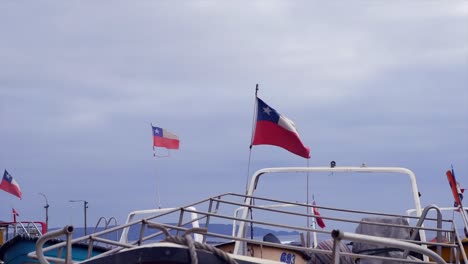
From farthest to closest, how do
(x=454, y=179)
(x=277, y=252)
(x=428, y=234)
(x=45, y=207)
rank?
(x=45, y=207)
(x=454, y=179)
(x=277, y=252)
(x=428, y=234)

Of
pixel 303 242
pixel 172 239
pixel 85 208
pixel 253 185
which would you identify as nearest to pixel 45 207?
pixel 85 208

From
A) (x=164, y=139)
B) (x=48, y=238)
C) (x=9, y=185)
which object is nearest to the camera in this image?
(x=48, y=238)

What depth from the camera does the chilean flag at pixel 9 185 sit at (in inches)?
811

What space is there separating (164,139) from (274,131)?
4638 mm

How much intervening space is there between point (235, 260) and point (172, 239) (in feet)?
1.39

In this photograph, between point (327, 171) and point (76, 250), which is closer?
point (327, 171)

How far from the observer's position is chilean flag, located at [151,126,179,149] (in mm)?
13852

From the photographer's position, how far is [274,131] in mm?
9734

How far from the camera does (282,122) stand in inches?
383

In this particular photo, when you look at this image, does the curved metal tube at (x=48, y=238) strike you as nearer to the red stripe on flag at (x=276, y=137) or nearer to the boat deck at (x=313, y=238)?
the boat deck at (x=313, y=238)

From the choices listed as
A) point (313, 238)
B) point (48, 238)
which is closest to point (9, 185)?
point (313, 238)

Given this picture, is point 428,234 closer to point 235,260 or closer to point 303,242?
point 303,242

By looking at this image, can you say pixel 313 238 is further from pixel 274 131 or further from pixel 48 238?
pixel 48 238

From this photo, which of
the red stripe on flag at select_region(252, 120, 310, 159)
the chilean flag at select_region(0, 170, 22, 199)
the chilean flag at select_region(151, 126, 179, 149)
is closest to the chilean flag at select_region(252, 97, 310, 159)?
the red stripe on flag at select_region(252, 120, 310, 159)
